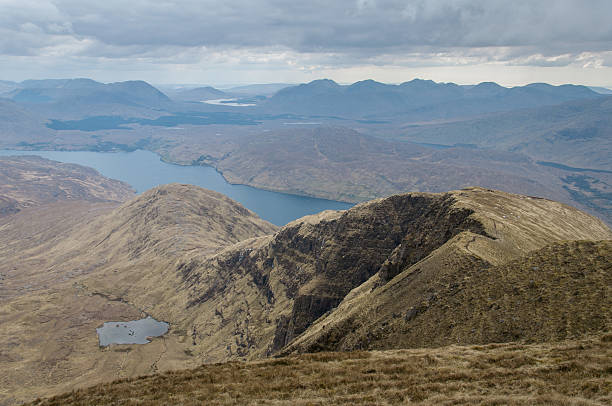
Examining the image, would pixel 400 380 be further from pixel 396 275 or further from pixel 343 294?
pixel 343 294

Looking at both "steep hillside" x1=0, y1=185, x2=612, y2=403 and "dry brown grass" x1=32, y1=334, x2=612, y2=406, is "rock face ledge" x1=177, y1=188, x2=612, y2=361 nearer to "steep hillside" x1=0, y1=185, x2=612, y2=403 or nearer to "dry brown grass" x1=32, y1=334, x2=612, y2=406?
"steep hillside" x1=0, y1=185, x2=612, y2=403

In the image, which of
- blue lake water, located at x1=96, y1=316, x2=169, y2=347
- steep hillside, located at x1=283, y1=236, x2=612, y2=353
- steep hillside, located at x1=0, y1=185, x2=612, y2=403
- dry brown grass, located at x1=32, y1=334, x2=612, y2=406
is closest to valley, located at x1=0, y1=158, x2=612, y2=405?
steep hillside, located at x1=283, y1=236, x2=612, y2=353

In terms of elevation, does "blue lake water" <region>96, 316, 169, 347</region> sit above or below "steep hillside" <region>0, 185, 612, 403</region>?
below

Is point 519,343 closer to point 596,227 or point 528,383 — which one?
point 528,383

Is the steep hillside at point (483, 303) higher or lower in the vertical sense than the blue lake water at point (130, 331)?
higher

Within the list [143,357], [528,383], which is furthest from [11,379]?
[528,383]

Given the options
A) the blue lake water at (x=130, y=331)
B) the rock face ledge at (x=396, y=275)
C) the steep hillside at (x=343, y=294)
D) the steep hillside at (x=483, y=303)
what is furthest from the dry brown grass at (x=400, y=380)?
the blue lake water at (x=130, y=331)

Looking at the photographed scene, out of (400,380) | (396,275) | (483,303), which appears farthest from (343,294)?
(400,380)

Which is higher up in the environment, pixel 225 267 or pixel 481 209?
pixel 481 209

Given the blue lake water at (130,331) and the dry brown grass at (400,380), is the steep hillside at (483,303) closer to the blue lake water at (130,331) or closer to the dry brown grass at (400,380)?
the dry brown grass at (400,380)
